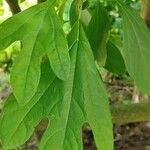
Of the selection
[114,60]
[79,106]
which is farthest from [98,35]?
[79,106]

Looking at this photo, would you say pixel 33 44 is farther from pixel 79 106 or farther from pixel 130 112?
pixel 130 112

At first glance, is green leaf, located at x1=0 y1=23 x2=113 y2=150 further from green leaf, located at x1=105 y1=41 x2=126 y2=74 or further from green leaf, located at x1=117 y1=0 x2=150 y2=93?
green leaf, located at x1=105 y1=41 x2=126 y2=74

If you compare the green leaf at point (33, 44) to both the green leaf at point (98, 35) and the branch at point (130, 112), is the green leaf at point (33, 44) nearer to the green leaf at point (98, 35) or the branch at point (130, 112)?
the green leaf at point (98, 35)

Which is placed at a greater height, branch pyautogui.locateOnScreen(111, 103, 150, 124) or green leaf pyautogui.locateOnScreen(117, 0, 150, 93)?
green leaf pyautogui.locateOnScreen(117, 0, 150, 93)

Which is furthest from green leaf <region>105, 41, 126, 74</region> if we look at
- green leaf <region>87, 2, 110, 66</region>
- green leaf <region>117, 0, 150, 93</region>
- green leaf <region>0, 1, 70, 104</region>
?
green leaf <region>0, 1, 70, 104</region>

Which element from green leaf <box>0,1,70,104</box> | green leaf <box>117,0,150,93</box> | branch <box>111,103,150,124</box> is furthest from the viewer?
branch <box>111,103,150,124</box>

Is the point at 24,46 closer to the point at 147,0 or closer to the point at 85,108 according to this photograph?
the point at 85,108

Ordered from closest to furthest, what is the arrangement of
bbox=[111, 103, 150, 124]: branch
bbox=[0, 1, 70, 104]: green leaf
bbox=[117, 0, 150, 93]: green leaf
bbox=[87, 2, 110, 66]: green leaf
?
bbox=[0, 1, 70, 104]: green leaf, bbox=[117, 0, 150, 93]: green leaf, bbox=[87, 2, 110, 66]: green leaf, bbox=[111, 103, 150, 124]: branch
